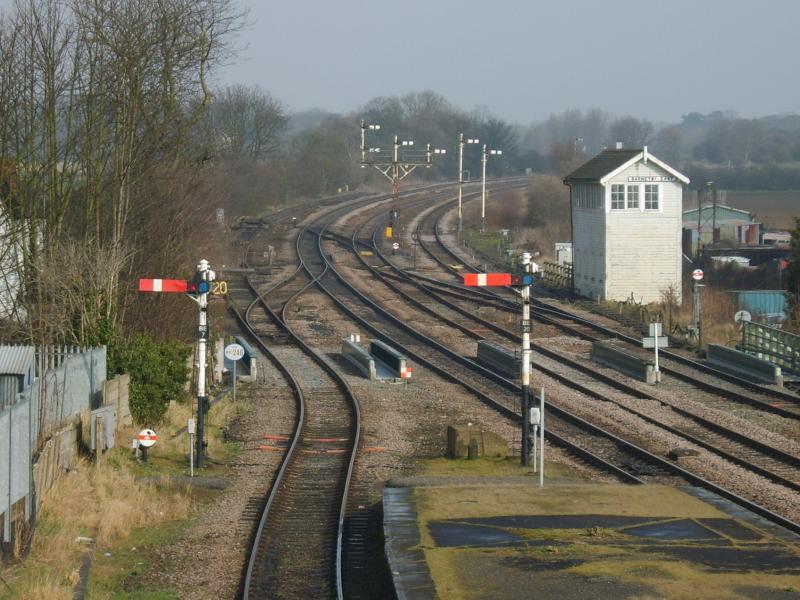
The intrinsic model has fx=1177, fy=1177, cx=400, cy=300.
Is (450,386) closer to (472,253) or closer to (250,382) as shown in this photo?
(250,382)

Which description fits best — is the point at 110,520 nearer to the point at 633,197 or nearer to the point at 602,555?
the point at 602,555

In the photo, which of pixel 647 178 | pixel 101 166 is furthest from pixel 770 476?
pixel 647 178

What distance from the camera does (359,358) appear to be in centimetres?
2766

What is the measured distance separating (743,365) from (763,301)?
456 inches

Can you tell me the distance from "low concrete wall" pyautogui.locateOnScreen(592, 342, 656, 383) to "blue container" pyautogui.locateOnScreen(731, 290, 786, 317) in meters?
10.3

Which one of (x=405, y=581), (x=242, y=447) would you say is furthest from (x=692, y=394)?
(x=405, y=581)

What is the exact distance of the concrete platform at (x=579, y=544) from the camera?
35.2 feet

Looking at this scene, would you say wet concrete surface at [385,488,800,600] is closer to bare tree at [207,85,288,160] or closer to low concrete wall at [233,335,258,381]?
low concrete wall at [233,335,258,381]

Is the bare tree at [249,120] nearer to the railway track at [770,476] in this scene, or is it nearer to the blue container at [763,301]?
the blue container at [763,301]

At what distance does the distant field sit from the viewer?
7956cm

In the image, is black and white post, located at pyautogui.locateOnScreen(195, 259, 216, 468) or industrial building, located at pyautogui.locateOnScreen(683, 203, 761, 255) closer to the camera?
black and white post, located at pyautogui.locateOnScreen(195, 259, 216, 468)

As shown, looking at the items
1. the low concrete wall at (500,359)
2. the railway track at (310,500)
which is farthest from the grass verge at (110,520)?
the low concrete wall at (500,359)

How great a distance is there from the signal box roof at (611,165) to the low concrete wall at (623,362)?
36.6 ft

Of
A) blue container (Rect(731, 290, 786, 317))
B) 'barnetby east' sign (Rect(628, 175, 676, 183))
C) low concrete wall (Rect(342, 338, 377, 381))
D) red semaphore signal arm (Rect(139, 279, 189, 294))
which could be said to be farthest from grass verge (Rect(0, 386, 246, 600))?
'barnetby east' sign (Rect(628, 175, 676, 183))
